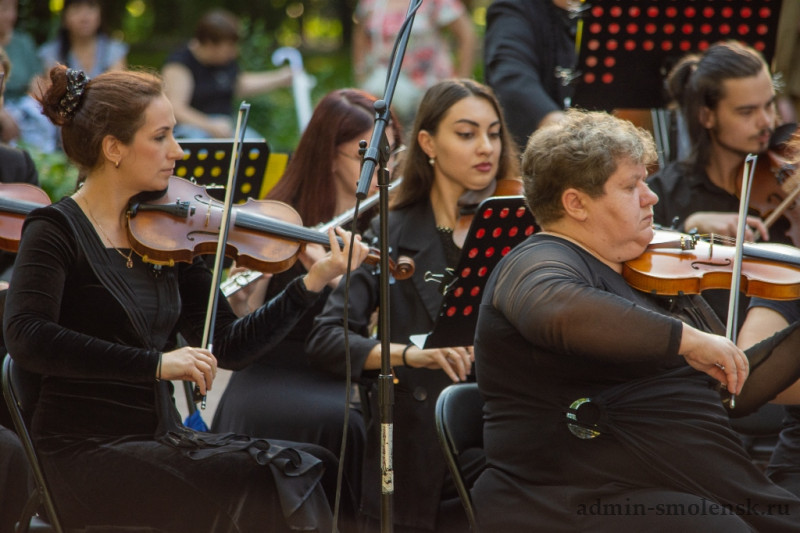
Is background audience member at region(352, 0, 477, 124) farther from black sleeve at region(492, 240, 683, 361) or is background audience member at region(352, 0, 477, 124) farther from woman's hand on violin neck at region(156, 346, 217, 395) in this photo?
black sleeve at region(492, 240, 683, 361)

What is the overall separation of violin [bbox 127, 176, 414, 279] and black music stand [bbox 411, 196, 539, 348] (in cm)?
29

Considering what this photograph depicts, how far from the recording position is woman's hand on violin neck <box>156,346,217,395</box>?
2242mm

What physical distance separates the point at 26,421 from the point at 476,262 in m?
1.17

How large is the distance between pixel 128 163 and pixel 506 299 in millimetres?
1036

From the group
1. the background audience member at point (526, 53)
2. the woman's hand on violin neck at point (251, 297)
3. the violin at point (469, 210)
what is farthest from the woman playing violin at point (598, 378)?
the background audience member at point (526, 53)

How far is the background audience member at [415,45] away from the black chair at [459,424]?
3.53 m

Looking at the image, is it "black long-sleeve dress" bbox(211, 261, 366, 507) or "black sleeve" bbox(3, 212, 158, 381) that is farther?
"black long-sleeve dress" bbox(211, 261, 366, 507)

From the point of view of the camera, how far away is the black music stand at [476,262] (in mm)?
2527

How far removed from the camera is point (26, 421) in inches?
96.6

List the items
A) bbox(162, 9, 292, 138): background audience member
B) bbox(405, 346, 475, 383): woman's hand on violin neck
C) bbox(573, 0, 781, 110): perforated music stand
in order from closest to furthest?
1. bbox(405, 346, 475, 383): woman's hand on violin neck
2. bbox(573, 0, 781, 110): perforated music stand
3. bbox(162, 9, 292, 138): background audience member

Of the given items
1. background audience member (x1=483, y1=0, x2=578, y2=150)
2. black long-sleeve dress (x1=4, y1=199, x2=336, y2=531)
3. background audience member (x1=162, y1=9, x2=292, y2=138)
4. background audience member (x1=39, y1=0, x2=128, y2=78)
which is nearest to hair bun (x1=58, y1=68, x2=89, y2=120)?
black long-sleeve dress (x1=4, y1=199, x2=336, y2=531)

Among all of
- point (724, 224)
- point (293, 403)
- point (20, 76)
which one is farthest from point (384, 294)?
point (20, 76)

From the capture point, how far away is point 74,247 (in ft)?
7.69

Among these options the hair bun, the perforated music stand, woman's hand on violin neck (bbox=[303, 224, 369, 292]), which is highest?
the perforated music stand
